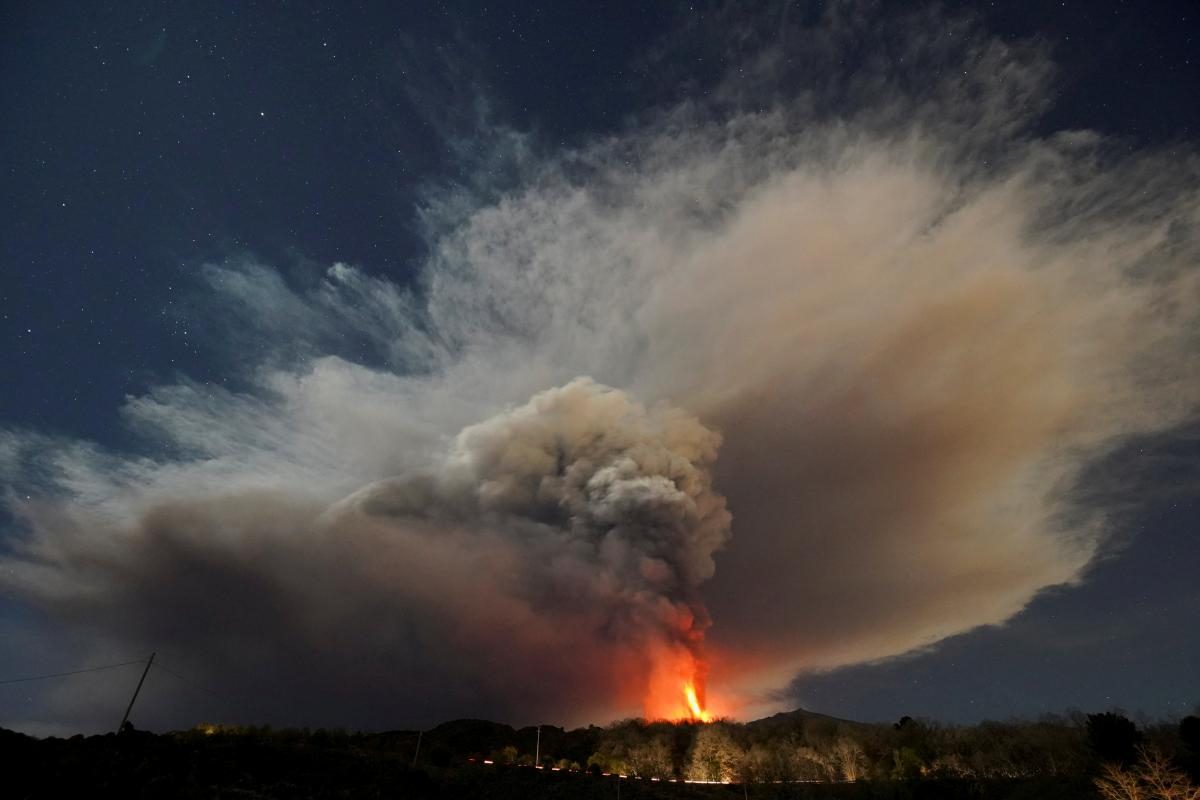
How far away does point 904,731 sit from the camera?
262ft

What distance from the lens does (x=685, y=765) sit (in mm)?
78062

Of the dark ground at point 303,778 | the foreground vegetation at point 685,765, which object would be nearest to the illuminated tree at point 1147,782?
the foreground vegetation at point 685,765

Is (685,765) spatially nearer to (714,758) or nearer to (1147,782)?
(714,758)

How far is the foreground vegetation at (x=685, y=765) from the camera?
38219mm

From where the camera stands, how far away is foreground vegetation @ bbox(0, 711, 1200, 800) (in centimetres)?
3822

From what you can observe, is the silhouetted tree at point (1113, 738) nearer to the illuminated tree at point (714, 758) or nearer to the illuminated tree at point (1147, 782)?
the illuminated tree at point (1147, 782)

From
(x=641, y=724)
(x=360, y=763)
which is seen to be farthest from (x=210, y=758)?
(x=641, y=724)

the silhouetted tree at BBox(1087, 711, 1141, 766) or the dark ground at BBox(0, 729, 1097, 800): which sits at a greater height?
the silhouetted tree at BBox(1087, 711, 1141, 766)

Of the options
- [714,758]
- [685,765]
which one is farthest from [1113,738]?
[685,765]

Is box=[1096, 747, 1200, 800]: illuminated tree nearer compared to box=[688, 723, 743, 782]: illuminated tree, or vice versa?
box=[1096, 747, 1200, 800]: illuminated tree

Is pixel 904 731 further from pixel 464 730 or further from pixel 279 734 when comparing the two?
pixel 464 730

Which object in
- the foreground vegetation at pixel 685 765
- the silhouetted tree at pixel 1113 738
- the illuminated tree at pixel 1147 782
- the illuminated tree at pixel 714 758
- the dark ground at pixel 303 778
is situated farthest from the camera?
the illuminated tree at pixel 714 758

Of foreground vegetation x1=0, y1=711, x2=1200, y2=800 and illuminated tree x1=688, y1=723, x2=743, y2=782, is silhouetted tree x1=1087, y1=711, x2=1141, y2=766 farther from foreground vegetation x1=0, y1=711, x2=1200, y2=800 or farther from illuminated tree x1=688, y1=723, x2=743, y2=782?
illuminated tree x1=688, y1=723, x2=743, y2=782

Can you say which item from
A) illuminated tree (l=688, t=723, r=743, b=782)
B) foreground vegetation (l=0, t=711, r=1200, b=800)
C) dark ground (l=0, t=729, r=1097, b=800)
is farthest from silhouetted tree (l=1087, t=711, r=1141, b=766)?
illuminated tree (l=688, t=723, r=743, b=782)
